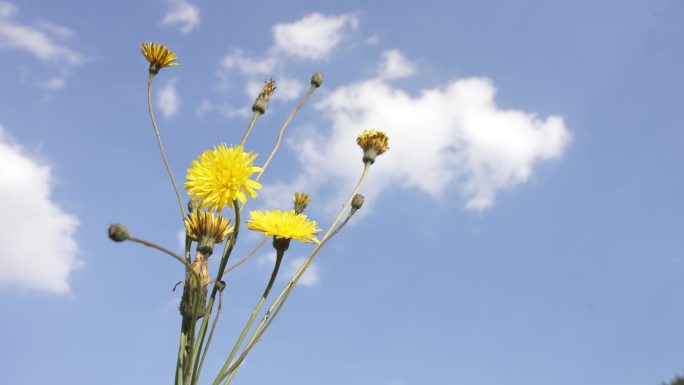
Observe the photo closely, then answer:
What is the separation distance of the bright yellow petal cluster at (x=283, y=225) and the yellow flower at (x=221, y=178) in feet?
0.55

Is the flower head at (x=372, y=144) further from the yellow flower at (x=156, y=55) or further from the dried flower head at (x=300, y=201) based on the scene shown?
the yellow flower at (x=156, y=55)

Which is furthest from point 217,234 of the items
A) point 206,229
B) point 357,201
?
point 357,201

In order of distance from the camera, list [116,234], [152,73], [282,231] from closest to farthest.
Answer: [116,234], [282,231], [152,73]

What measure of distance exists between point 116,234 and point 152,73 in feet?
3.31

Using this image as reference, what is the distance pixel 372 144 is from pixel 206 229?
830 millimetres

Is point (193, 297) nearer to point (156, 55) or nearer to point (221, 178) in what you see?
point (221, 178)

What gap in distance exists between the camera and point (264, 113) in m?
2.14

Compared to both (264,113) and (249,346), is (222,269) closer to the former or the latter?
(249,346)

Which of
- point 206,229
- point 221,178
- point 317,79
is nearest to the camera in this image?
point 221,178

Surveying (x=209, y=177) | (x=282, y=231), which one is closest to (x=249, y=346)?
(x=282, y=231)

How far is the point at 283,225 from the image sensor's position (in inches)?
69.6

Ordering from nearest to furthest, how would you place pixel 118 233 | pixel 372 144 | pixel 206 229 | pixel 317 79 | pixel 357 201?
1. pixel 118 233
2. pixel 206 229
3. pixel 357 201
4. pixel 372 144
5. pixel 317 79

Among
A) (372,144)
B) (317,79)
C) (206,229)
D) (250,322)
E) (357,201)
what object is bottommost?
(250,322)

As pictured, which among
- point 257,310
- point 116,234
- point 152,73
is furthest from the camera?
point 152,73
